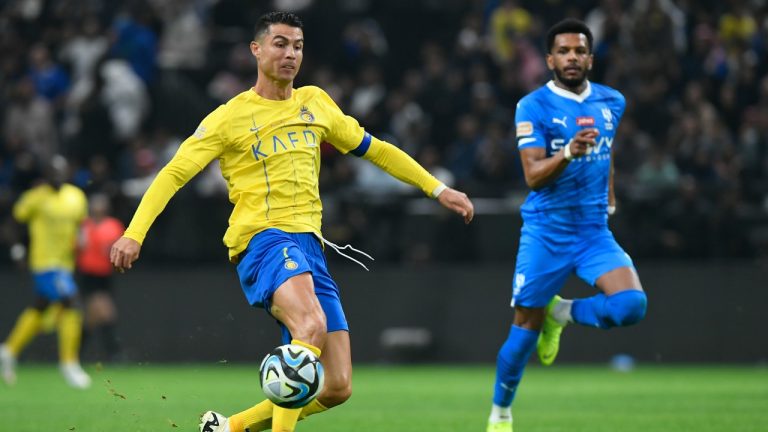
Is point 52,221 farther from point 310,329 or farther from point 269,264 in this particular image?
point 310,329

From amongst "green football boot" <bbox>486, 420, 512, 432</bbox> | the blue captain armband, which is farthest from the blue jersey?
"green football boot" <bbox>486, 420, 512, 432</bbox>

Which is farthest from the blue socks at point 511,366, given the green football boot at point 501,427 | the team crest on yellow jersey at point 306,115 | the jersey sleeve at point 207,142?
the jersey sleeve at point 207,142

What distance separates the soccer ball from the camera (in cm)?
735

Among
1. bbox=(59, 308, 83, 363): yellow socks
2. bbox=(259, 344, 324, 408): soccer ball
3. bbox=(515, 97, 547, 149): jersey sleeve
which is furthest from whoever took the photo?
bbox=(59, 308, 83, 363): yellow socks

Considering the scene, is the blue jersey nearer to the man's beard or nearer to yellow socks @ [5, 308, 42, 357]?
the man's beard

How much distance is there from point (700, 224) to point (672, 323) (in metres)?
1.35

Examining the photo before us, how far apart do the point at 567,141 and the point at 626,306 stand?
1.24m

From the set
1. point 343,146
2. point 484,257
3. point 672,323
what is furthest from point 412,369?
point 343,146

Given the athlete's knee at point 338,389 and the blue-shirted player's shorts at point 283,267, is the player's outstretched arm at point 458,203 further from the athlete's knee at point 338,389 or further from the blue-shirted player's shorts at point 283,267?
the athlete's knee at point 338,389

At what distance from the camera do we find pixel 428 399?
13.5m

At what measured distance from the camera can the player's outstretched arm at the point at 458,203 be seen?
8.06 m

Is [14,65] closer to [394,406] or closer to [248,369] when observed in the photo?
[248,369]

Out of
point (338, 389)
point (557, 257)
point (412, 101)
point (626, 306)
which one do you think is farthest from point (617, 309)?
point (412, 101)

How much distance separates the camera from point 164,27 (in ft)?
68.9
